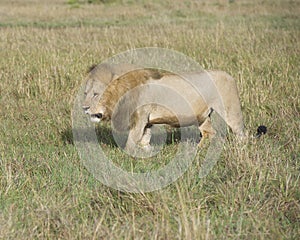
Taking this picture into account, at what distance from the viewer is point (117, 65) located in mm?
4367

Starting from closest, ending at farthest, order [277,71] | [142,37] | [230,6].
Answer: [277,71]
[142,37]
[230,6]

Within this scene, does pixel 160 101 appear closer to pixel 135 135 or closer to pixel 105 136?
pixel 135 135

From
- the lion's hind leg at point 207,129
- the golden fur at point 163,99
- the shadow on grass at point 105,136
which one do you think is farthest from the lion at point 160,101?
the shadow on grass at point 105,136

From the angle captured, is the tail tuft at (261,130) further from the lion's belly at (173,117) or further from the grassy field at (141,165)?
the lion's belly at (173,117)

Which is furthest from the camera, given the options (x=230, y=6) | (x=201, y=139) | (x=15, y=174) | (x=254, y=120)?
(x=230, y=6)

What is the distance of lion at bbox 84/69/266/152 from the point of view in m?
4.32

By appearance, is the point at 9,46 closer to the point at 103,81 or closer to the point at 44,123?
the point at 44,123

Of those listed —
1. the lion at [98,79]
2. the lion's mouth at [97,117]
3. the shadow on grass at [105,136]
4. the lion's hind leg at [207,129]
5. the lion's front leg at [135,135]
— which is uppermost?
the lion at [98,79]

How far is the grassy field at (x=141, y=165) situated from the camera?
303 centimetres

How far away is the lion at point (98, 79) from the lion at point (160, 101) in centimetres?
3

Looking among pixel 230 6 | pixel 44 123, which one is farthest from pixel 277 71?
pixel 230 6

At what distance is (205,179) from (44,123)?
2.62m

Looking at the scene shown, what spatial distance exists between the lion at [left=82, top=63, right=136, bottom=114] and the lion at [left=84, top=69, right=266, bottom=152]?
3cm

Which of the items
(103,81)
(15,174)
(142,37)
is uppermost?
(103,81)
